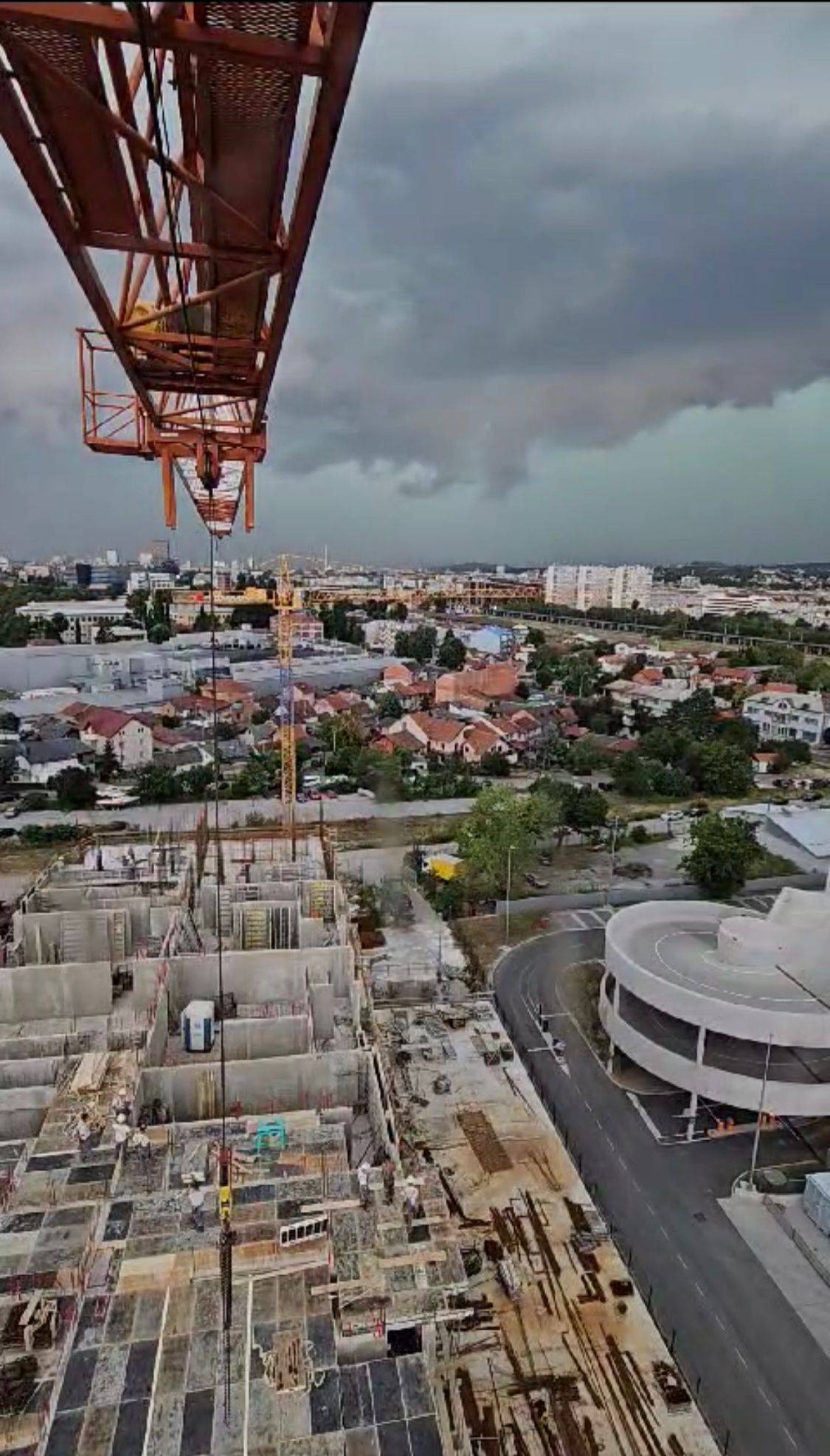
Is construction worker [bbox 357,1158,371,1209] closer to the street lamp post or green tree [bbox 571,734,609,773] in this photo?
the street lamp post

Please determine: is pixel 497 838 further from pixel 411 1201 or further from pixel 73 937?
pixel 411 1201

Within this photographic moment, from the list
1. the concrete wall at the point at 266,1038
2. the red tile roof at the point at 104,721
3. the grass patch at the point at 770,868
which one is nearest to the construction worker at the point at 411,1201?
the concrete wall at the point at 266,1038

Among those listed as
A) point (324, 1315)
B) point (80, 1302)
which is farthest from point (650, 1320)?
point (80, 1302)

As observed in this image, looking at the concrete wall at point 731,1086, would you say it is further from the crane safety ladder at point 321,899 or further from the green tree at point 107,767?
the green tree at point 107,767

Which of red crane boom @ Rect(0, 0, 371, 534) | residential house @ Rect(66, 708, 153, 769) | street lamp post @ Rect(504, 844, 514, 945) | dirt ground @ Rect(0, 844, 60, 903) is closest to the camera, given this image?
red crane boom @ Rect(0, 0, 371, 534)

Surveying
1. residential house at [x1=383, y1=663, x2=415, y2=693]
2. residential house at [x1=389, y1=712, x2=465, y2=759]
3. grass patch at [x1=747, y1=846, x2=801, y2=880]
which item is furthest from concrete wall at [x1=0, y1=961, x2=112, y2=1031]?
residential house at [x1=383, y1=663, x2=415, y2=693]

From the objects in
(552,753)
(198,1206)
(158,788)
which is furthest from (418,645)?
(198,1206)

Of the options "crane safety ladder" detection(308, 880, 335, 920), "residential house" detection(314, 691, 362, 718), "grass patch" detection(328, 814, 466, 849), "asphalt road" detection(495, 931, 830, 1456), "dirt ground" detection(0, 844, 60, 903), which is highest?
"residential house" detection(314, 691, 362, 718)
